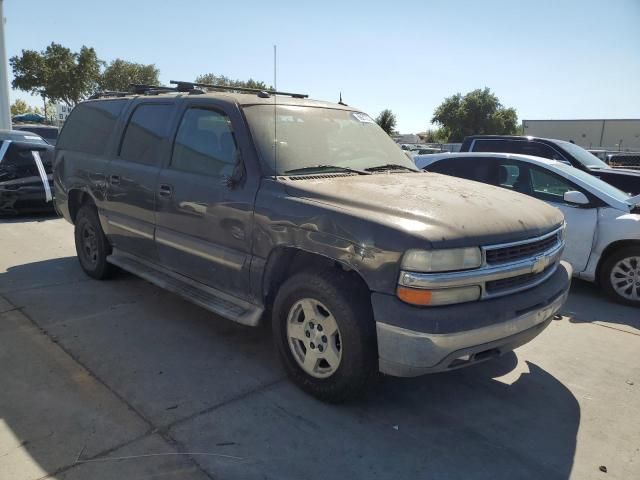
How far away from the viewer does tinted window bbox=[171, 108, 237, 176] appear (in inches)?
148

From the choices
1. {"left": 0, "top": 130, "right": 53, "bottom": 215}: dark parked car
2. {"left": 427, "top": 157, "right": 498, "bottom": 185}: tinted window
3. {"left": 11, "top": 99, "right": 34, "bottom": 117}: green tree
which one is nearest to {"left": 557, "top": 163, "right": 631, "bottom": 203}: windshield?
{"left": 427, "top": 157, "right": 498, "bottom": 185}: tinted window

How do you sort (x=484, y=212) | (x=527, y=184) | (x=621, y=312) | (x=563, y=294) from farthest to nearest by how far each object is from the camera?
(x=527, y=184)
(x=621, y=312)
(x=563, y=294)
(x=484, y=212)

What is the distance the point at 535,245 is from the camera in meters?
3.19

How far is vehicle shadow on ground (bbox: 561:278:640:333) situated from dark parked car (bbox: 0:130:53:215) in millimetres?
8346

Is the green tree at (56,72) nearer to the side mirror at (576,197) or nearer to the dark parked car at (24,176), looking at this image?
the dark parked car at (24,176)

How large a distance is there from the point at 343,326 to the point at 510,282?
3.42ft

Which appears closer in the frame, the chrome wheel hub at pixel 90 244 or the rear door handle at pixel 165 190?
the rear door handle at pixel 165 190

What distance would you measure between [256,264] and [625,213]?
4390 millimetres

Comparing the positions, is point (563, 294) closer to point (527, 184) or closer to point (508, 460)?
point (508, 460)

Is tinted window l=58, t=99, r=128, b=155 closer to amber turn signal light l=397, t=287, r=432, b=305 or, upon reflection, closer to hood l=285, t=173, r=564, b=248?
hood l=285, t=173, r=564, b=248

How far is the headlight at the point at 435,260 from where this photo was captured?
8.73 ft

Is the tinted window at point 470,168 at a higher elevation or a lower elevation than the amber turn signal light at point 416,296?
higher

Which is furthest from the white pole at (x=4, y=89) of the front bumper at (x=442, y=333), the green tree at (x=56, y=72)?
the green tree at (x=56, y=72)

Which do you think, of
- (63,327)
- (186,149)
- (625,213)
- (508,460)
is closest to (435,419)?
(508,460)
